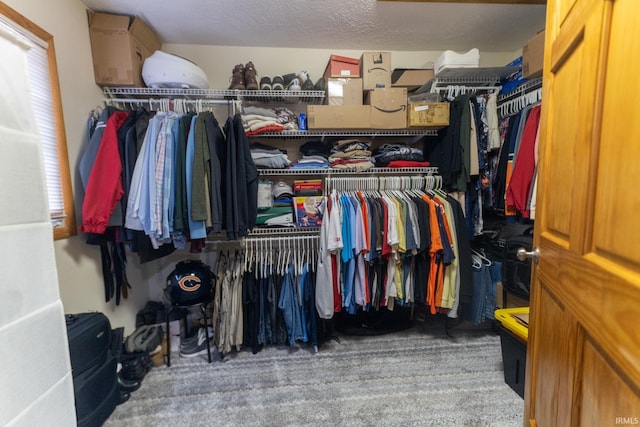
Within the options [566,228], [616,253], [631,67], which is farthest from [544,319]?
[631,67]

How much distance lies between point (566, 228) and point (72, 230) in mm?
2301

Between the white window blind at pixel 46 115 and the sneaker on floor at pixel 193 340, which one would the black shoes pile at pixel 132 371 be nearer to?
the sneaker on floor at pixel 193 340

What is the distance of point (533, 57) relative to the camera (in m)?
1.75

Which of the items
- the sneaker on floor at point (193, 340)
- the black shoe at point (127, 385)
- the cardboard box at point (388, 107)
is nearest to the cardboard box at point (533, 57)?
the cardboard box at point (388, 107)

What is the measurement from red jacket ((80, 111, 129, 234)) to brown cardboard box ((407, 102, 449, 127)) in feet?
6.53

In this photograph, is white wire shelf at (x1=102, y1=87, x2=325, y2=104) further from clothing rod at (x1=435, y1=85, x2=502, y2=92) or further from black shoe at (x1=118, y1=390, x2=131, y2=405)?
black shoe at (x1=118, y1=390, x2=131, y2=405)

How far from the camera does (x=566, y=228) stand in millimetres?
788

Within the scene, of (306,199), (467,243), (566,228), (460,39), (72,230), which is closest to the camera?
(566,228)

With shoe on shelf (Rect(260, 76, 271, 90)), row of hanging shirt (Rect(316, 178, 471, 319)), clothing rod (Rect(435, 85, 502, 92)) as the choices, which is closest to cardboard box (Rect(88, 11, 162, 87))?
shoe on shelf (Rect(260, 76, 271, 90))

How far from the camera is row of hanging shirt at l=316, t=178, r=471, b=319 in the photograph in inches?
73.0

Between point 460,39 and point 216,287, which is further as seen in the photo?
point 460,39

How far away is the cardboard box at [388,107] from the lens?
2025 mm

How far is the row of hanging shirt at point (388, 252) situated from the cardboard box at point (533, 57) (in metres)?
0.97

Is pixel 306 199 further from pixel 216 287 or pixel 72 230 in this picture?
pixel 72 230
